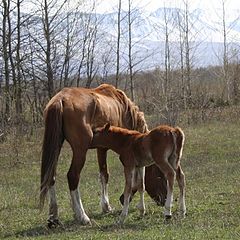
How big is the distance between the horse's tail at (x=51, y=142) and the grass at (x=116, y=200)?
0.70 m

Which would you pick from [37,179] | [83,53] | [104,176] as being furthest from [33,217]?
[83,53]

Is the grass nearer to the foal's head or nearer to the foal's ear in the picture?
the foal's head

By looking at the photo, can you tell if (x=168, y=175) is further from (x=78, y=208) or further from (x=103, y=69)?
(x=103, y=69)

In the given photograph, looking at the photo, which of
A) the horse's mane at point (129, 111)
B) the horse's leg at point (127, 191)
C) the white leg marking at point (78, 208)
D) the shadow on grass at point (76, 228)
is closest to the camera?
the shadow on grass at point (76, 228)

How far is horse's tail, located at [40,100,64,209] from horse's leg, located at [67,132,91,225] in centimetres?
24

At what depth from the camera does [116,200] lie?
973 cm

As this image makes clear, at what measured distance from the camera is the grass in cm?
668

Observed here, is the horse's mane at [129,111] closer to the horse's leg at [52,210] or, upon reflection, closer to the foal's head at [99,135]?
the foal's head at [99,135]

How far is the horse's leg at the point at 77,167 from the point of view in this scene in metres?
7.42

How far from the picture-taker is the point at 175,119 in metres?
23.4

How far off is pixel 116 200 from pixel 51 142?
2.81 m

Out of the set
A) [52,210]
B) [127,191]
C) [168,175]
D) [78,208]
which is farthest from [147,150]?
[52,210]

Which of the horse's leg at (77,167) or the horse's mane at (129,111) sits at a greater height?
the horse's mane at (129,111)

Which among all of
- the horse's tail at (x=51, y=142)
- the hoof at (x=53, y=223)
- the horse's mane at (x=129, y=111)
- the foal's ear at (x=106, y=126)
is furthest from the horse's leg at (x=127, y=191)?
the horse's mane at (x=129, y=111)
